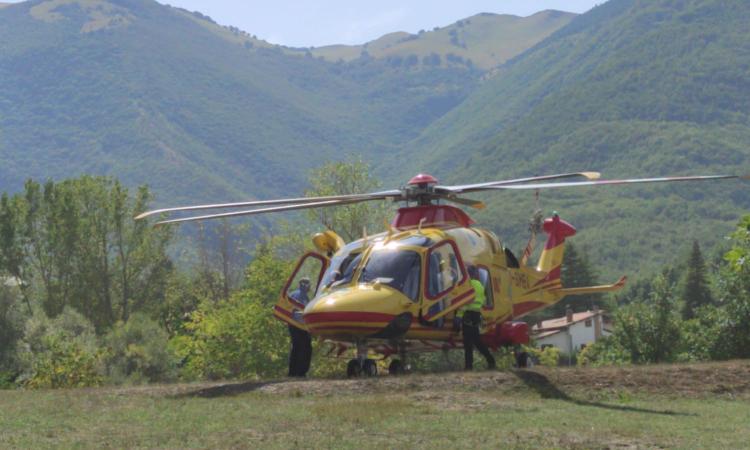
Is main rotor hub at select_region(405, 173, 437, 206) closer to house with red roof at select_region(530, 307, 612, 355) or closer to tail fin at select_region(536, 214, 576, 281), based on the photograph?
tail fin at select_region(536, 214, 576, 281)

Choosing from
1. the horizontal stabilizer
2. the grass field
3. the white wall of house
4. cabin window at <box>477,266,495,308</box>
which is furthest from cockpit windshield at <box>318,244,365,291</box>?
the white wall of house

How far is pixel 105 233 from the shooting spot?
6319 cm

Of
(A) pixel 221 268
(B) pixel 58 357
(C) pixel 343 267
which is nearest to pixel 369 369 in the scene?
(C) pixel 343 267

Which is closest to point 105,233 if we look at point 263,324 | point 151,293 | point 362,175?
point 151,293

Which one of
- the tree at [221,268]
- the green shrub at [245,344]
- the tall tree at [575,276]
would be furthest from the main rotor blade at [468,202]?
the tall tree at [575,276]

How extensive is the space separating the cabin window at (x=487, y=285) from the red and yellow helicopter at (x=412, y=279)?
21 millimetres

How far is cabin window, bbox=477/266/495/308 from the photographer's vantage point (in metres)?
23.7

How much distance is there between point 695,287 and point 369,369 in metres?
68.1

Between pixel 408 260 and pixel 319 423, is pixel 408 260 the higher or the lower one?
the higher one

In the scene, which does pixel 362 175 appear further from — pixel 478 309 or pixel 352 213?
pixel 478 309

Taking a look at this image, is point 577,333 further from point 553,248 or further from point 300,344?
point 300,344

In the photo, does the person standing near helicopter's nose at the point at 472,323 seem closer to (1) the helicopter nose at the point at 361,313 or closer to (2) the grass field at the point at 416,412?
(1) the helicopter nose at the point at 361,313

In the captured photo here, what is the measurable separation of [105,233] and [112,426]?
4935cm

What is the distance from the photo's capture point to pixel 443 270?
21812 mm
